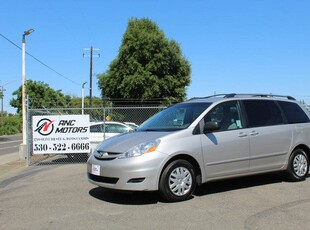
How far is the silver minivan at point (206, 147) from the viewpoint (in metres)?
6.57

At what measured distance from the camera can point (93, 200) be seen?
707 centimetres

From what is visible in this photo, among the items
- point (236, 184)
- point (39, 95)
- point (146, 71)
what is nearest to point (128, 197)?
point (236, 184)

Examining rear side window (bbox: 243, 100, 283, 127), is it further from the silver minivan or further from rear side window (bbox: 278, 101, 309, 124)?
rear side window (bbox: 278, 101, 309, 124)

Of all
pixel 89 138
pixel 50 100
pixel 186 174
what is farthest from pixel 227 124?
pixel 50 100

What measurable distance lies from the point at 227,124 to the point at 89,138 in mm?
6531

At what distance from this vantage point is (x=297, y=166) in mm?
8461

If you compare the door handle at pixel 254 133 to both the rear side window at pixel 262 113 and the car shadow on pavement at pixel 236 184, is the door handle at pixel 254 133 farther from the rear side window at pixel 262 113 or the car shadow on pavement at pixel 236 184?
the car shadow on pavement at pixel 236 184

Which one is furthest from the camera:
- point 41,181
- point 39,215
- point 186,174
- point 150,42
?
point 150,42

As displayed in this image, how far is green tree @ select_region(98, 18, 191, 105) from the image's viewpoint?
34688 mm

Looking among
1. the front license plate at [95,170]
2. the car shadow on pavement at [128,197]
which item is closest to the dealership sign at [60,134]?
the car shadow on pavement at [128,197]

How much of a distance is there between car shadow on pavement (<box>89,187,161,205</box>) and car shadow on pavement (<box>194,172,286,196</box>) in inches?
33.2

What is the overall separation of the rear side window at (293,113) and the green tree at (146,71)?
2562 cm

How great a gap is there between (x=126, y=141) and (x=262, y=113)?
2.92 metres

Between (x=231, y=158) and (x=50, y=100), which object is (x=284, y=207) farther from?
(x=50, y=100)
